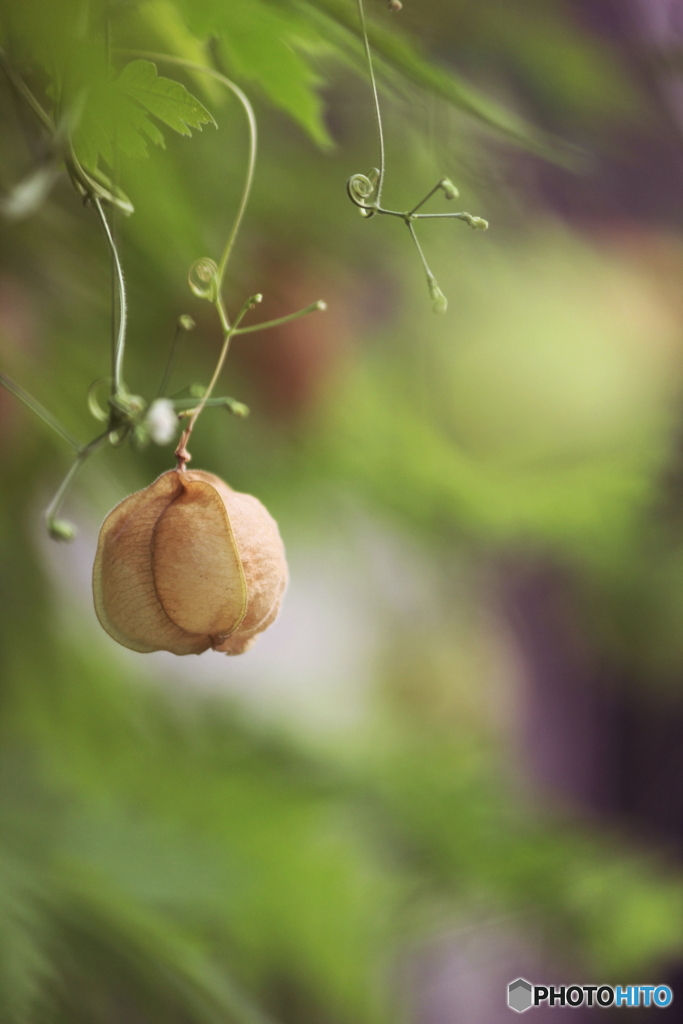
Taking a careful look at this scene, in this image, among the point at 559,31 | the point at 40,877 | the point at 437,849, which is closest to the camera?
the point at 40,877

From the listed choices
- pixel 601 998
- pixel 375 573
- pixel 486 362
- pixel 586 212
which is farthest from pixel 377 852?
pixel 586 212

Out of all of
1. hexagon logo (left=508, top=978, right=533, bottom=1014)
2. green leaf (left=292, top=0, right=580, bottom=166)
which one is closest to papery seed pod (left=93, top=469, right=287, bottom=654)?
green leaf (left=292, top=0, right=580, bottom=166)

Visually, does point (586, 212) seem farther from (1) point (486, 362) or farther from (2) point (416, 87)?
(2) point (416, 87)

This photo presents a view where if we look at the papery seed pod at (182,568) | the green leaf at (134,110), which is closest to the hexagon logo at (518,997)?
the papery seed pod at (182,568)

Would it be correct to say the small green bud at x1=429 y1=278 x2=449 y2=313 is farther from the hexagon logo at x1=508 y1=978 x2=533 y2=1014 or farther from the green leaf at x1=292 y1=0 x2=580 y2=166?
the hexagon logo at x1=508 y1=978 x2=533 y2=1014

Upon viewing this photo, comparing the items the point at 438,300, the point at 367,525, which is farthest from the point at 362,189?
the point at 367,525

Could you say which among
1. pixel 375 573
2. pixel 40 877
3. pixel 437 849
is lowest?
pixel 40 877

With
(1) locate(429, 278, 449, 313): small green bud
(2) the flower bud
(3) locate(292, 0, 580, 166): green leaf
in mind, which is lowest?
(2) the flower bud

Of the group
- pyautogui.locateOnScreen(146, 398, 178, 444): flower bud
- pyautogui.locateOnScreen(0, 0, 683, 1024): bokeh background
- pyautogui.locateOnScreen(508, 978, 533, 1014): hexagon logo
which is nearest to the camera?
pyautogui.locateOnScreen(146, 398, 178, 444): flower bud
